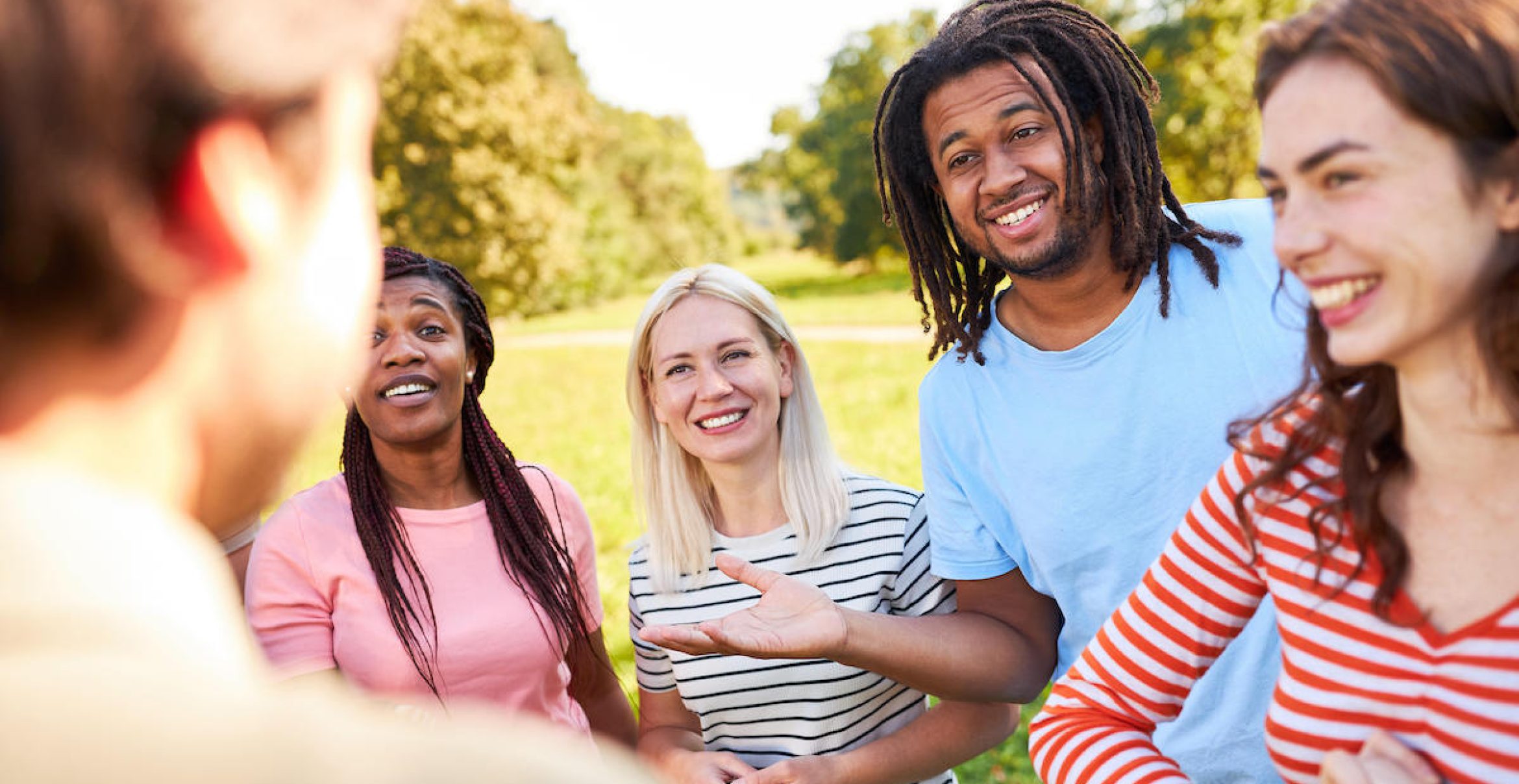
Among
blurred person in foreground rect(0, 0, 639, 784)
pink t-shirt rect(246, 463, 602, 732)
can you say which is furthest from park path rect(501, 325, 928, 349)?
blurred person in foreground rect(0, 0, 639, 784)

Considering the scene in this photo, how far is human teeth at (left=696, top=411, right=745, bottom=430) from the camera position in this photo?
305 centimetres

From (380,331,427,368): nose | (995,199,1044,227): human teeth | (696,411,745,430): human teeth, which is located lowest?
(696,411,745,430): human teeth

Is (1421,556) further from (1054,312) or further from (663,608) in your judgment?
(663,608)

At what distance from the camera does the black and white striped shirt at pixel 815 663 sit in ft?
9.20

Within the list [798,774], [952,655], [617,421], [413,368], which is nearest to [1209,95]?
[617,421]

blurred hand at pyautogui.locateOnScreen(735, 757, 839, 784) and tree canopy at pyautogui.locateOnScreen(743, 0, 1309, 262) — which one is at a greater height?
tree canopy at pyautogui.locateOnScreen(743, 0, 1309, 262)

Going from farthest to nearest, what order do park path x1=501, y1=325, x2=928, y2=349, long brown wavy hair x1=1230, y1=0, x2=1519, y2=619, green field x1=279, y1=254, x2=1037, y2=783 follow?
1. park path x1=501, y1=325, x2=928, y2=349
2. green field x1=279, y1=254, x2=1037, y2=783
3. long brown wavy hair x1=1230, y1=0, x2=1519, y2=619

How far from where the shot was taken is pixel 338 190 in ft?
3.12

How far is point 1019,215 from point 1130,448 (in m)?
0.64

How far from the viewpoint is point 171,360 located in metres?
0.86

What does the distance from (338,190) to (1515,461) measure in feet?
5.03

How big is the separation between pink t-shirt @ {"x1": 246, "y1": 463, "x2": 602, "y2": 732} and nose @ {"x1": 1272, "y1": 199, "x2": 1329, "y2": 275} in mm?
2201

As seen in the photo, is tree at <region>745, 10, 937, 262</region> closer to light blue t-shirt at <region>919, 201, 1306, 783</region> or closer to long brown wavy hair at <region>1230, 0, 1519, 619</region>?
light blue t-shirt at <region>919, 201, 1306, 783</region>

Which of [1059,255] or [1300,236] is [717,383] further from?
[1300,236]
